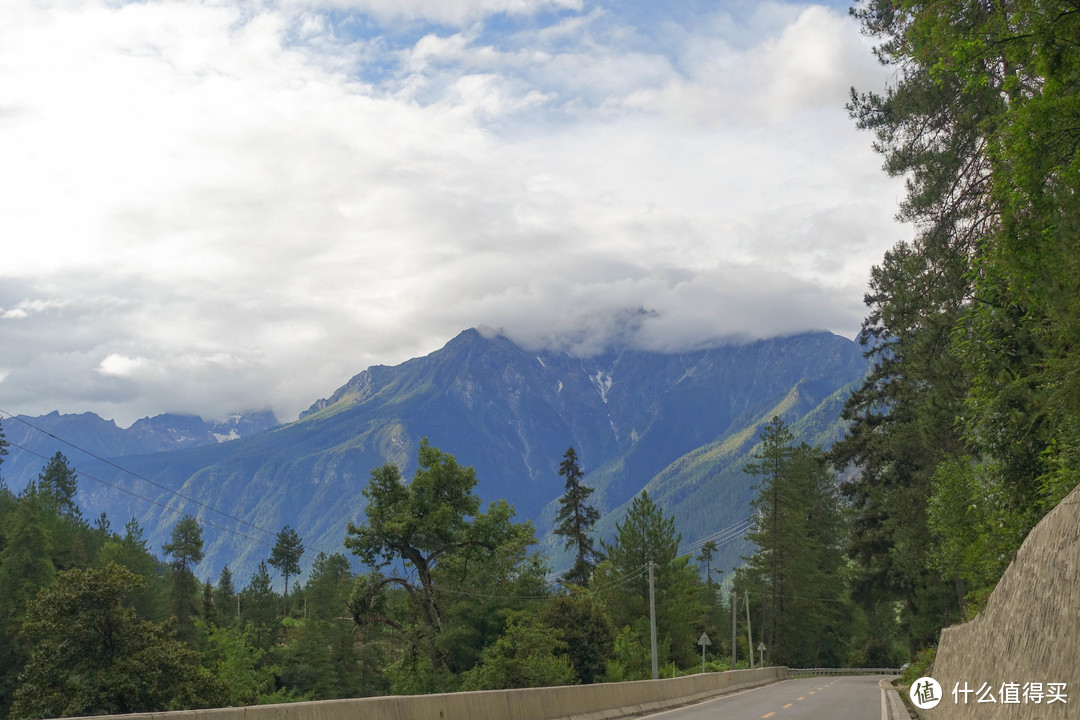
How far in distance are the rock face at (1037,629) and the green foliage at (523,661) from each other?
35199 millimetres

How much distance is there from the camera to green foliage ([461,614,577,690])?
Result: 154ft

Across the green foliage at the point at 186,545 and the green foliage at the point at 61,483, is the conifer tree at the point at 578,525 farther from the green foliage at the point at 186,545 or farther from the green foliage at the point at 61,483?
the green foliage at the point at 61,483

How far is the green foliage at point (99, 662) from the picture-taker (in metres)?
40.4

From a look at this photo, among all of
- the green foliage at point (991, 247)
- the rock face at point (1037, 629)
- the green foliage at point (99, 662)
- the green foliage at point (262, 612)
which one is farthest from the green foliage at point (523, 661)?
the green foliage at point (262, 612)

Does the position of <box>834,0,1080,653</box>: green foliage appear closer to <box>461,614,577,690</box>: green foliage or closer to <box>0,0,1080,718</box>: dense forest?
<box>0,0,1080,718</box>: dense forest

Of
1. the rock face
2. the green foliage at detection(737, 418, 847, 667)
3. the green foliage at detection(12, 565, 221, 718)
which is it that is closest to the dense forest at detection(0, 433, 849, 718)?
the green foliage at detection(12, 565, 221, 718)

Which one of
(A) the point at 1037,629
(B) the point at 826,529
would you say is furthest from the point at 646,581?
(A) the point at 1037,629

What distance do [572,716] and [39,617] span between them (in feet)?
113

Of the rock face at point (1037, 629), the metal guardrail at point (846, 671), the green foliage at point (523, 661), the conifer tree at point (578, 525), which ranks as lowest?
the metal guardrail at point (846, 671)

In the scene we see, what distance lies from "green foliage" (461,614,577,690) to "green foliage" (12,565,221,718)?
13280 mm

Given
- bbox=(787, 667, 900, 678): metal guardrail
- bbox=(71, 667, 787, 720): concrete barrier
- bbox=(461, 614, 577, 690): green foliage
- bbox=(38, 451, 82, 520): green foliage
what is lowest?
bbox=(787, 667, 900, 678): metal guardrail

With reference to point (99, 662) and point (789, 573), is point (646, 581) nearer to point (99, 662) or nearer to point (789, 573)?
point (789, 573)

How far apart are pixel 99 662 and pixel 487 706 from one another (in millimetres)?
33678

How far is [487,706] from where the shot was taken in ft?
49.0
